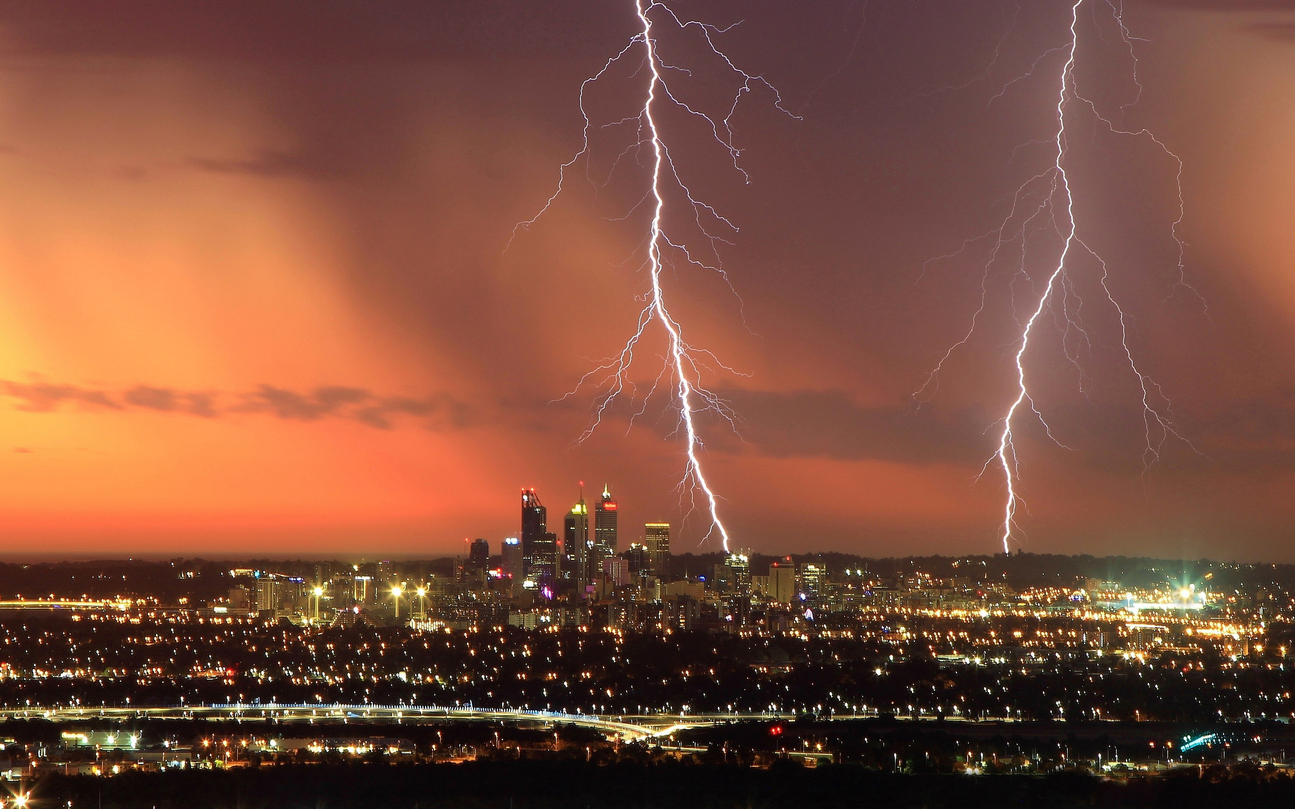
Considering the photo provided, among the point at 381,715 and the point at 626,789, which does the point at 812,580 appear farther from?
the point at 626,789

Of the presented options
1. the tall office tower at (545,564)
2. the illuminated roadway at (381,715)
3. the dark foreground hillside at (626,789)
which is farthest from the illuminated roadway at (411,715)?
the tall office tower at (545,564)

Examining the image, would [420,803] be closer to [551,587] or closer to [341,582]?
[551,587]

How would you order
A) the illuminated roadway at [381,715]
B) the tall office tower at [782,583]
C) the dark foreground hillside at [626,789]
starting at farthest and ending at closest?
the tall office tower at [782,583] → the illuminated roadway at [381,715] → the dark foreground hillside at [626,789]

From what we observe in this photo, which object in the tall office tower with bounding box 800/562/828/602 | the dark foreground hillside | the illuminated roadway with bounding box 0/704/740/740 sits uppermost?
the tall office tower with bounding box 800/562/828/602

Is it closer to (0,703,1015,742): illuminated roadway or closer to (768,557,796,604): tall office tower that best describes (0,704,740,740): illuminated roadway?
(0,703,1015,742): illuminated roadway

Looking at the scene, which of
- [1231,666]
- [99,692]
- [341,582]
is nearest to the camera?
[99,692]

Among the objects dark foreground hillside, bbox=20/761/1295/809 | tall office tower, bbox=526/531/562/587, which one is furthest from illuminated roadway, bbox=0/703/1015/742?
tall office tower, bbox=526/531/562/587

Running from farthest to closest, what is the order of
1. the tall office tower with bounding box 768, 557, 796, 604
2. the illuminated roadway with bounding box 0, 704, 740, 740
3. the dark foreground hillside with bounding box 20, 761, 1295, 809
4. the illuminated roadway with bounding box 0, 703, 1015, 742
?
the tall office tower with bounding box 768, 557, 796, 604, the illuminated roadway with bounding box 0, 703, 1015, 742, the illuminated roadway with bounding box 0, 704, 740, 740, the dark foreground hillside with bounding box 20, 761, 1295, 809

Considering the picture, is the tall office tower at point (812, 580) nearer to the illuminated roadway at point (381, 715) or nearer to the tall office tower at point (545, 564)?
the tall office tower at point (545, 564)

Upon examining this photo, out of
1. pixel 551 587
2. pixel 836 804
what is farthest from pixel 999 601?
pixel 836 804
